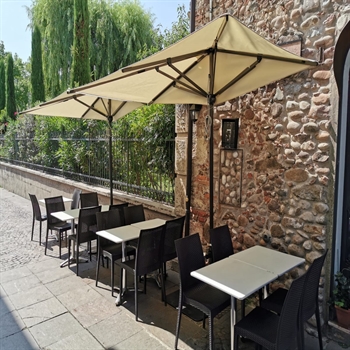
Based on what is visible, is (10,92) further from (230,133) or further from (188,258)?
(188,258)

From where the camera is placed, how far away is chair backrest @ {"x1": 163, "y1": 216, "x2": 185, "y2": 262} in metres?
3.38

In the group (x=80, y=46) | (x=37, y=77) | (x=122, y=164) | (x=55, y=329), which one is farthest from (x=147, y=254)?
(x=37, y=77)

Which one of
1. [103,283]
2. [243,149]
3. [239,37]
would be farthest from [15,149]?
[239,37]

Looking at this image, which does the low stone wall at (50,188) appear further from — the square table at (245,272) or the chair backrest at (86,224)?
the square table at (245,272)

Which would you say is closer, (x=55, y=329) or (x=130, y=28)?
(x=55, y=329)

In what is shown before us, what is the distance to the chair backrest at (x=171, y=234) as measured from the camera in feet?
11.1

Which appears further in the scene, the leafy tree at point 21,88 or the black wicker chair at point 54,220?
the leafy tree at point 21,88

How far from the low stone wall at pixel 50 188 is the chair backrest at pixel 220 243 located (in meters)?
1.36

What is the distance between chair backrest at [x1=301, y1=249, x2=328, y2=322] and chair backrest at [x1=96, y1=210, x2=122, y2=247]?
254 centimetres

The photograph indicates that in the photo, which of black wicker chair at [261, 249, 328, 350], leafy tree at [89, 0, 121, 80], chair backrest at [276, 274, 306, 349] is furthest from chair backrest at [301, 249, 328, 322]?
leafy tree at [89, 0, 121, 80]

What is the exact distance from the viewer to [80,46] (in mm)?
12055

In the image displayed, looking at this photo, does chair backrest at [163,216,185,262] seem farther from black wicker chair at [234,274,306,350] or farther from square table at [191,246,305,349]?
black wicker chair at [234,274,306,350]

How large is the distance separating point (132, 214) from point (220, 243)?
5.28 ft

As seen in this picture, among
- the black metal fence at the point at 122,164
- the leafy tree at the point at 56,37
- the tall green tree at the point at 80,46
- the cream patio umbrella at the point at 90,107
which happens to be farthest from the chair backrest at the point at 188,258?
the leafy tree at the point at 56,37
